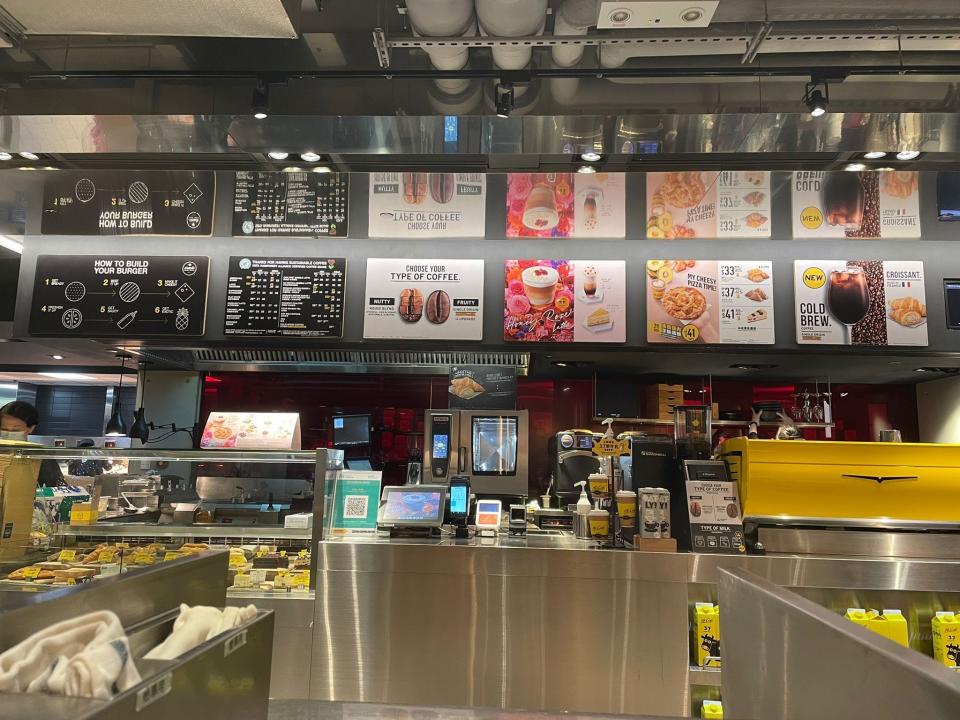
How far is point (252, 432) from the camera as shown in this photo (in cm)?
336

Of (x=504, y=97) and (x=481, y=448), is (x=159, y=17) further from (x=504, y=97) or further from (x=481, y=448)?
(x=481, y=448)

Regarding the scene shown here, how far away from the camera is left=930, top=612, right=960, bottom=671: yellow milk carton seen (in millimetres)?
2691

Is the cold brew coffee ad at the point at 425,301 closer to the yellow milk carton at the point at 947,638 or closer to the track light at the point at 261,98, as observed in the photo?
the track light at the point at 261,98

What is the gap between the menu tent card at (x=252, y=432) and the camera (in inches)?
130

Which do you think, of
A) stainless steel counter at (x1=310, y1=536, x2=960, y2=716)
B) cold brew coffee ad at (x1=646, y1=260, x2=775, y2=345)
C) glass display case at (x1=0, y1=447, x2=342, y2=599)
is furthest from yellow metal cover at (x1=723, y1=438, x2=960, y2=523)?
glass display case at (x1=0, y1=447, x2=342, y2=599)

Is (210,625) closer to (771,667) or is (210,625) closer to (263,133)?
(771,667)

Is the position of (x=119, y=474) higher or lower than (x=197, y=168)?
lower

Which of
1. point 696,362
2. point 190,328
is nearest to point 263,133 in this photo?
point 190,328

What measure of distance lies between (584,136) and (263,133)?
1635mm

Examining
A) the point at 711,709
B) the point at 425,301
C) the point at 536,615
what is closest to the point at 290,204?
the point at 425,301

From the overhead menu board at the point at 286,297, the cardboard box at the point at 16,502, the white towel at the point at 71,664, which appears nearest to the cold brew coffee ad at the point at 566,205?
the overhead menu board at the point at 286,297

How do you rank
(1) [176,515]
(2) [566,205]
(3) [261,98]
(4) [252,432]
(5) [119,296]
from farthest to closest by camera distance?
(5) [119,296] → (2) [566,205] → (4) [252,432] → (1) [176,515] → (3) [261,98]

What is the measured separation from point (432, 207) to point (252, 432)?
1817mm

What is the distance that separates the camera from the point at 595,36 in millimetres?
2469
